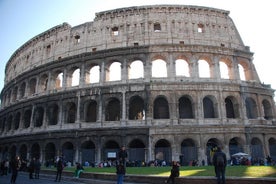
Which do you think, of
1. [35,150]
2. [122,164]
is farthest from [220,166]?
[35,150]

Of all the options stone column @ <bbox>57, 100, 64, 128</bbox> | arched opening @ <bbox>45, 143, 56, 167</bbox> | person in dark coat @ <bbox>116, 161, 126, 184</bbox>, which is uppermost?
stone column @ <bbox>57, 100, 64, 128</bbox>

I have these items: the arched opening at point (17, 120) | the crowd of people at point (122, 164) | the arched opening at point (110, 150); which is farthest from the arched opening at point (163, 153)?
the arched opening at point (17, 120)

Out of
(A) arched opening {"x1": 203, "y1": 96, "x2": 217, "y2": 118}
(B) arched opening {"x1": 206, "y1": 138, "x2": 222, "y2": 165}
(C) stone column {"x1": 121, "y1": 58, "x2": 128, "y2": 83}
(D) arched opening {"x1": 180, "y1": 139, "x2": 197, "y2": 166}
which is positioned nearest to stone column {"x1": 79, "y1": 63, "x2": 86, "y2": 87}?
(C) stone column {"x1": 121, "y1": 58, "x2": 128, "y2": 83}

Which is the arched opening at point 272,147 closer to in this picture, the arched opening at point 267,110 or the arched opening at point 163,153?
the arched opening at point 267,110

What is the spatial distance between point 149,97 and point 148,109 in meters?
1.10

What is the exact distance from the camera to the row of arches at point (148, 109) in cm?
2141

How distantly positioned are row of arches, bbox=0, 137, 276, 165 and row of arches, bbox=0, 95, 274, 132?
2236 millimetres

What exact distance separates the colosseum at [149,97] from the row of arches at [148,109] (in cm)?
9

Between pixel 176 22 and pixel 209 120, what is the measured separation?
412 inches

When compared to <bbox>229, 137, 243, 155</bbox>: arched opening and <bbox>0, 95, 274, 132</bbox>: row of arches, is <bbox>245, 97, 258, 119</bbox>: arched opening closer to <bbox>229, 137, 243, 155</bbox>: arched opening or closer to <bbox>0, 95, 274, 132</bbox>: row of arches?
<bbox>0, 95, 274, 132</bbox>: row of arches

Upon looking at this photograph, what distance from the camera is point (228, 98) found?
75.2 feet

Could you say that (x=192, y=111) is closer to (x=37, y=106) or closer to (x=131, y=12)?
(x=131, y=12)

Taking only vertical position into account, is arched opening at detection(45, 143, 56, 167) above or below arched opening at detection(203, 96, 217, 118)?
below

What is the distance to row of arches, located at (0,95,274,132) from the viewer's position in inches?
843
